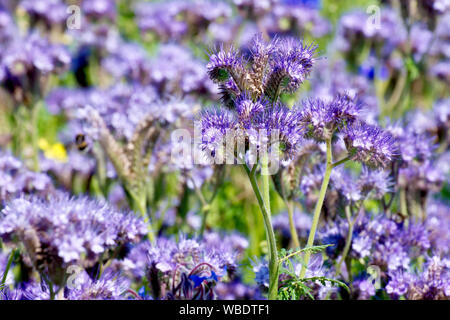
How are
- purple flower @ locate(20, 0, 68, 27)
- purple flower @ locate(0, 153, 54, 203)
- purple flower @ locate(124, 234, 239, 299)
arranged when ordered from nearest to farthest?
purple flower @ locate(124, 234, 239, 299) < purple flower @ locate(0, 153, 54, 203) < purple flower @ locate(20, 0, 68, 27)

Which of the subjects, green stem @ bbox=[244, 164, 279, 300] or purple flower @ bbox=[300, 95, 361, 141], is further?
purple flower @ bbox=[300, 95, 361, 141]

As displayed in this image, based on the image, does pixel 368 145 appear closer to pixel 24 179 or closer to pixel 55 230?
pixel 55 230

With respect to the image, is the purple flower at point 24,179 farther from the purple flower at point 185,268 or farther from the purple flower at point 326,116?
the purple flower at point 326,116

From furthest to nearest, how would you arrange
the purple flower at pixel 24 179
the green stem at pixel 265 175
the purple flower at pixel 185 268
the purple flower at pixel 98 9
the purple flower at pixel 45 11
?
the purple flower at pixel 98 9
the purple flower at pixel 45 11
the purple flower at pixel 24 179
the purple flower at pixel 185 268
the green stem at pixel 265 175

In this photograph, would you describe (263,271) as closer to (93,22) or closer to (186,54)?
(186,54)

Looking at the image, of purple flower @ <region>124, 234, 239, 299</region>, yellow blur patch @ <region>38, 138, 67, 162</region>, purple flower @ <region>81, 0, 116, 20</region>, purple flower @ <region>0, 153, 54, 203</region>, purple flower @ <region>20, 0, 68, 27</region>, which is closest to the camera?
purple flower @ <region>124, 234, 239, 299</region>

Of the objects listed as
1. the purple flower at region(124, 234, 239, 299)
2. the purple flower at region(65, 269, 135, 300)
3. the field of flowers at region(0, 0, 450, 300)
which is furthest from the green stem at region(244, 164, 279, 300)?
the purple flower at region(65, 269, 135, 300)

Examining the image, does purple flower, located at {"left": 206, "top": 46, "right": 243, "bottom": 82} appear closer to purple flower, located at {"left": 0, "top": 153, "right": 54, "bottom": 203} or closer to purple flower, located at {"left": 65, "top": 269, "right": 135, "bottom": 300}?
purple flower, located at {"left": 65, "top": 269, "right": 135, "bottom": 300}

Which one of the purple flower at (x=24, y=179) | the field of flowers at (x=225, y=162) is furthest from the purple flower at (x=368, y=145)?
the purple flower at (x=24, y=179)
